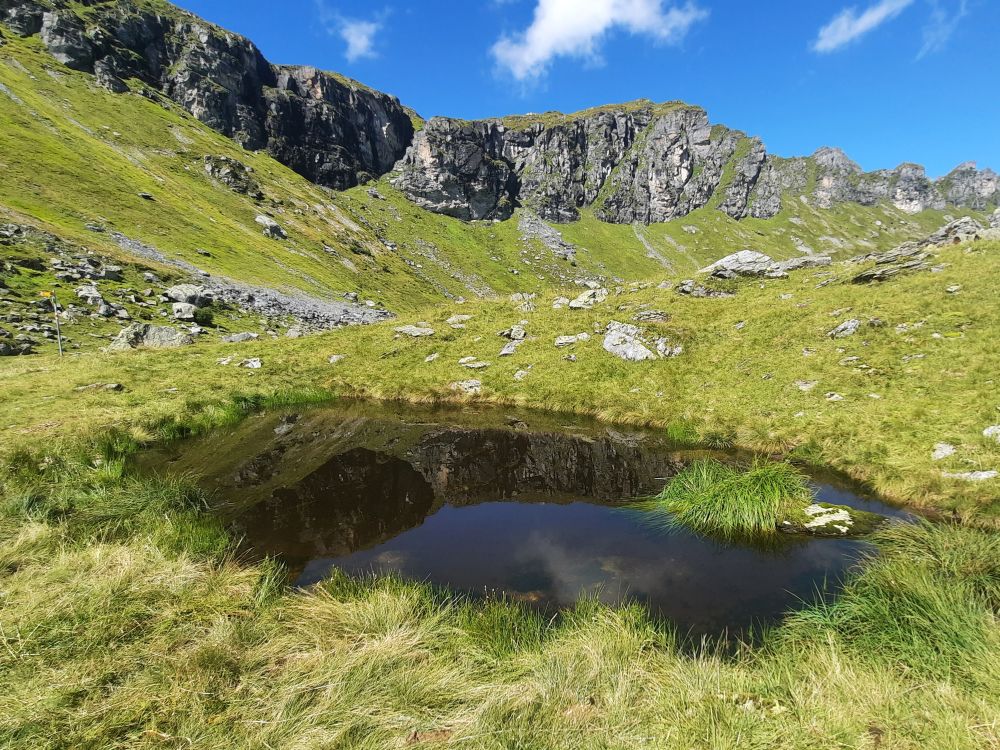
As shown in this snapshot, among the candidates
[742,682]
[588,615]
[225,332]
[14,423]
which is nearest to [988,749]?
[742,682]

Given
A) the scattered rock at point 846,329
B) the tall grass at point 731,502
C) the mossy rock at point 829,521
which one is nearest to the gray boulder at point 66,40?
the tall grass at point 731,502

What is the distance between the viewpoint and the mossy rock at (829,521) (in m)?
11.0

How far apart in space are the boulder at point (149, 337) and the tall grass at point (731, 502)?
37.5 metres

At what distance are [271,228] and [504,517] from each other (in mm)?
125310

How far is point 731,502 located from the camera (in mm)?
11766

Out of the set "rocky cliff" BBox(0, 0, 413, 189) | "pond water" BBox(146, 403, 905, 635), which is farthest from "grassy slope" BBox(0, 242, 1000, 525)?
"rocky cliff" BBox(0, 0, 413, 189)

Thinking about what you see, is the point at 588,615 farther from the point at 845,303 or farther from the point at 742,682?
the point at 845,303

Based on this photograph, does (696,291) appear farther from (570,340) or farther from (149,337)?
(149,337)

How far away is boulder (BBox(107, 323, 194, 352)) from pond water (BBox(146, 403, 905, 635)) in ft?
69.2

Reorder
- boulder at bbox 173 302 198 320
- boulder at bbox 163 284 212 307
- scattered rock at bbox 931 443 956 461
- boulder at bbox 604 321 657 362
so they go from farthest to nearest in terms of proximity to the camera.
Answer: boulder at bbox 163 284 212 307 → boulder at bbox 173 302 198 320 → boulder at bbox 604 321 657 362 → scattered rock at bbox 931 443 956 461

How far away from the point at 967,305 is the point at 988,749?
27551 mm

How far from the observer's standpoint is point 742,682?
600 cm

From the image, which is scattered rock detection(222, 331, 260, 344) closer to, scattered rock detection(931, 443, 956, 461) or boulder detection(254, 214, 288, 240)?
scattered rock detection(931, 443, 956, 461)

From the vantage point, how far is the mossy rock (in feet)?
36.2
